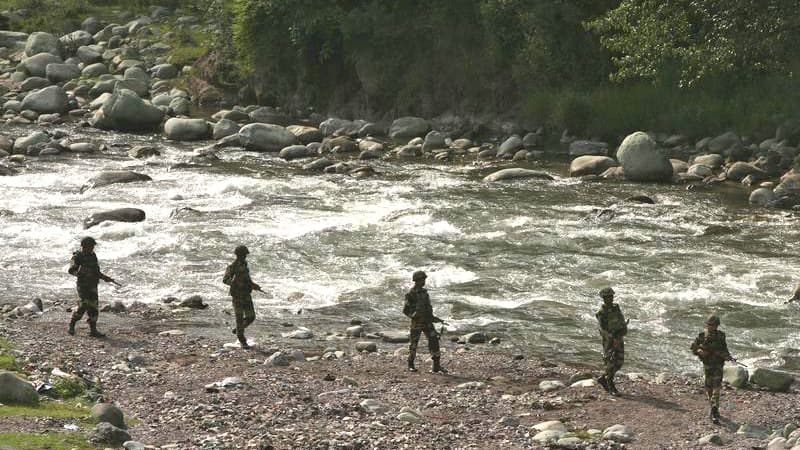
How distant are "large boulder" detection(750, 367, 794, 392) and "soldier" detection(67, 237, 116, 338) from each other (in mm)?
10515

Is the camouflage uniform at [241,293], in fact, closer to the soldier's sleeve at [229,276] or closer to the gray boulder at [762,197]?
the soldier's sleeve at [229,276]

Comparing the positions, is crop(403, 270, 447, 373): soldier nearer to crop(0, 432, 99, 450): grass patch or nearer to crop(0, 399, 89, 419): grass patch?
crop(0, 399, 89, 419): grass patch

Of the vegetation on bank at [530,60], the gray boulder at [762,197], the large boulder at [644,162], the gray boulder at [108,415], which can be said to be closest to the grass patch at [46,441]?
the gray boulder at [108,415]

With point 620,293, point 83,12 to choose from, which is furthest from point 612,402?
point 83,12

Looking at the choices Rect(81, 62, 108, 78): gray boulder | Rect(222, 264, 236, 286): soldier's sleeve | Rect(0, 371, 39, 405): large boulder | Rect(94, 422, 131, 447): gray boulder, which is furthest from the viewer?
Rect(81, 62, 108, 78): gray boulder

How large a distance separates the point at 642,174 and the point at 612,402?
62.8 feet

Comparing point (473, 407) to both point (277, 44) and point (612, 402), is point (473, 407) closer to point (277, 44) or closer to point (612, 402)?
point (612, 402)

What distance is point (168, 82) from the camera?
56281mm

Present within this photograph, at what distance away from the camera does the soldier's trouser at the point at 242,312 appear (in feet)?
67.0

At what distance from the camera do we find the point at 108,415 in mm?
14727

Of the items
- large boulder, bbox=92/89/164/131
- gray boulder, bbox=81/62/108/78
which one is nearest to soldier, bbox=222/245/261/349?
large boulder, bbox=92/89/164/131

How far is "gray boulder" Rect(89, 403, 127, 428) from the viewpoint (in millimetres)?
14664

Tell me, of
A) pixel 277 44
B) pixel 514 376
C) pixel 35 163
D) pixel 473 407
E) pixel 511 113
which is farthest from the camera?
pixel 277 44

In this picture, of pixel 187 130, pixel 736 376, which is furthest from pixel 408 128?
pixel 736 376
